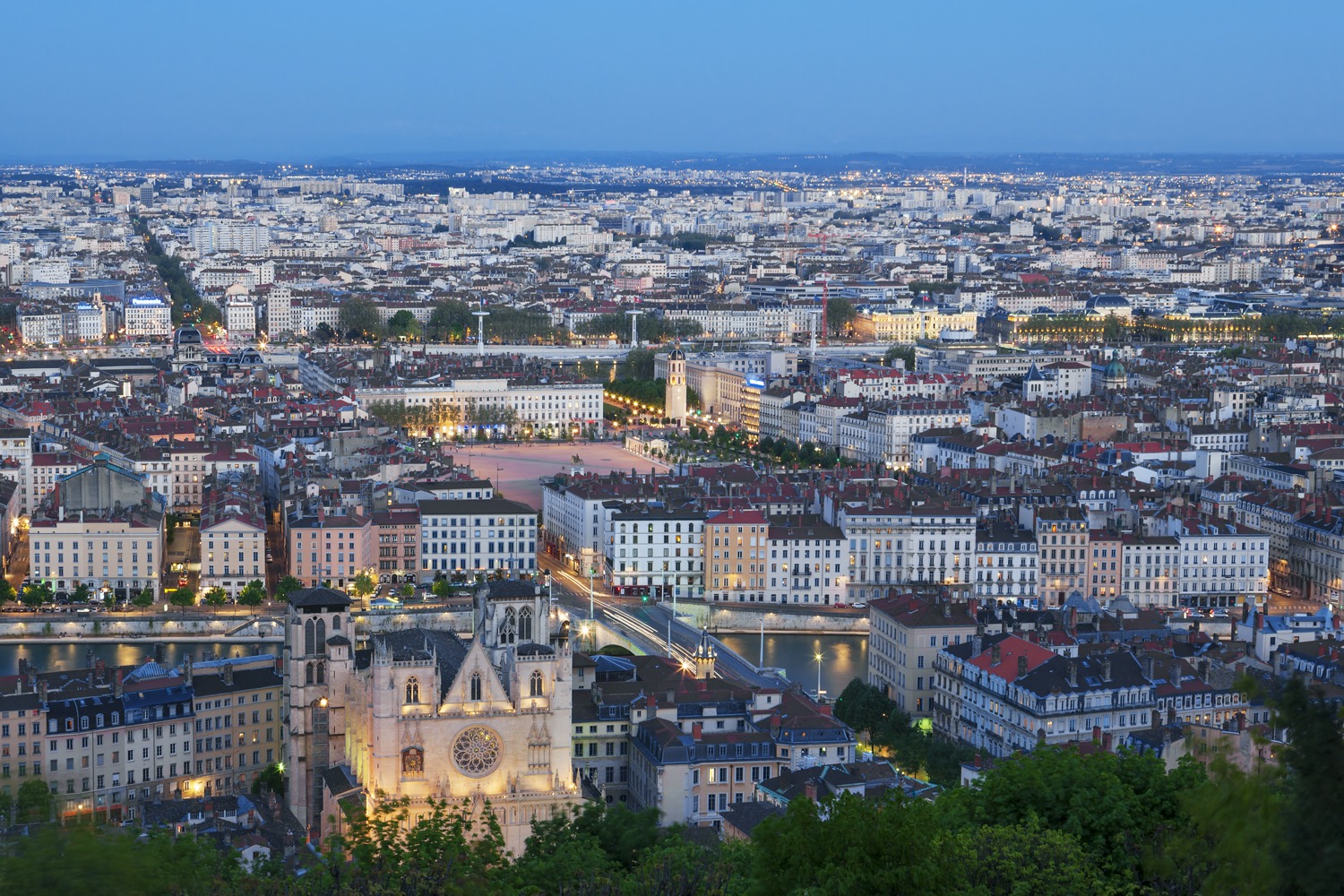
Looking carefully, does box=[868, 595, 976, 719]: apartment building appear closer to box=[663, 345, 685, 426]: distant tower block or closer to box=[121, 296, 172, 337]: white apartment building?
box=[663, 345, 685, 426]: distant tower block

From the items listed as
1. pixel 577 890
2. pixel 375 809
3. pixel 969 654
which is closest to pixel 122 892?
pixel 577 890

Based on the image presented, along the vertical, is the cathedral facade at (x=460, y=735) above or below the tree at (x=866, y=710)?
above

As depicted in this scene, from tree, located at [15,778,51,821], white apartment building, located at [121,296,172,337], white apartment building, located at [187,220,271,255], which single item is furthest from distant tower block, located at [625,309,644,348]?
tree, located at [15,778,51,821]

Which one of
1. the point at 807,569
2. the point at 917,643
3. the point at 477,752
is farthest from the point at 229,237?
the point at 477,752

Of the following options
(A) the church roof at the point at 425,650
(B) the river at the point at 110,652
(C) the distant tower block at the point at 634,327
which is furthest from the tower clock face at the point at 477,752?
(C) the distant tower block at the point at 634,327

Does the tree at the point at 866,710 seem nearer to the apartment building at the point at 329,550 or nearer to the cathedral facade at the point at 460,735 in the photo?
the cathedral facade at the point at 460,735

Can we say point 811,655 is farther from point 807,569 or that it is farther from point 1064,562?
point 1064,562
